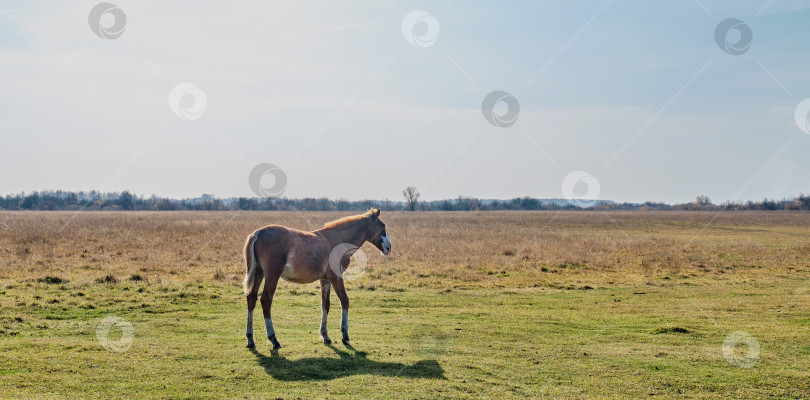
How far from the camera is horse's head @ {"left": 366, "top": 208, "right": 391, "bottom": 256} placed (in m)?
12.5

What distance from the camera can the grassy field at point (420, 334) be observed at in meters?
8.38

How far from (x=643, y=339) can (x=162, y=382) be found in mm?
9337

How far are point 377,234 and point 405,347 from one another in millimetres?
2833

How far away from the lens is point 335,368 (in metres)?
9.20

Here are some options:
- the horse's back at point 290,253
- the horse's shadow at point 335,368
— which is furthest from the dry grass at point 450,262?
the horse's shadow at point 335,368

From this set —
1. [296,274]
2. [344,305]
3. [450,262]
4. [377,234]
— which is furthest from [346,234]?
[450,262]

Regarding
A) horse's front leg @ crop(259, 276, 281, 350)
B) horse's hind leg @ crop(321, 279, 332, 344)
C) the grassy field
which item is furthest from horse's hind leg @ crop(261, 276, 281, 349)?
horse's hind leg @ crop(321, 279, 332, 344)

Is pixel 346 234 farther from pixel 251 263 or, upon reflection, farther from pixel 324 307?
pixel 251 263

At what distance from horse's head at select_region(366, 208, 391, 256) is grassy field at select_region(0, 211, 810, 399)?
75.0 inches

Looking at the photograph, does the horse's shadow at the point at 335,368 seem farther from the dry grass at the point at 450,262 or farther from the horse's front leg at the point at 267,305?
the dry grass at the point at 450,262

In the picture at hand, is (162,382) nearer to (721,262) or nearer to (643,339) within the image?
(643,339)

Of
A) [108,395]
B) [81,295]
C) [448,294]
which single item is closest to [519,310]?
[448,294]

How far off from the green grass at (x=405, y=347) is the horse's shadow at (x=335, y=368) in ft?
0.11

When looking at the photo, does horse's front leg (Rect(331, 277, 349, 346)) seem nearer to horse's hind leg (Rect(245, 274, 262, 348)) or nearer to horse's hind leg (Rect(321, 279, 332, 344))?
horse's hind leg (Rect(321, 279, 332, 344))
